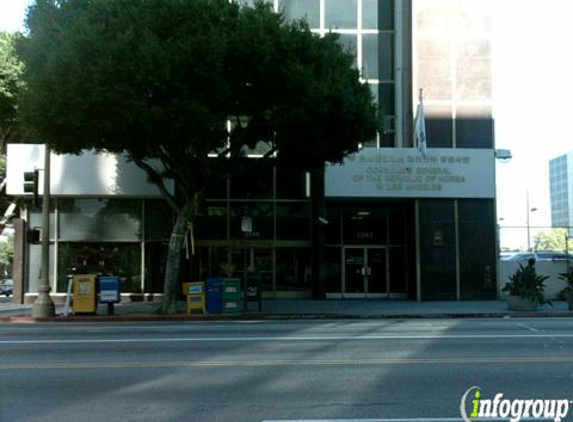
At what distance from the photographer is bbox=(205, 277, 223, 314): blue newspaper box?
20750 millimetres

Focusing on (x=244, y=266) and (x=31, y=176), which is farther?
(x=244, y=266)

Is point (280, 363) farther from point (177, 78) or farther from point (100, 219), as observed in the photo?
point (100, 219)

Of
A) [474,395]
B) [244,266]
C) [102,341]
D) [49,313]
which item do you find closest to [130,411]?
[474,395]

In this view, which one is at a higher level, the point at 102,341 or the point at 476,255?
the point at 476,255

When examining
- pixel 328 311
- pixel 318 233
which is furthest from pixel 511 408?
pixel 318 233

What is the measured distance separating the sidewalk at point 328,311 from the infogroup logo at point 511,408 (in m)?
12.4

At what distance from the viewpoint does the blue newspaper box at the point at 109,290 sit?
20422 millimetres

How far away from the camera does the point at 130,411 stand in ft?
23.4

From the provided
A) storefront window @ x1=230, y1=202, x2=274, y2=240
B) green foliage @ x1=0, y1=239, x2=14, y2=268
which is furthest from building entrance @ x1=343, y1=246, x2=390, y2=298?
green foliage @ x1=0, y1=239, x2=14, y2=268

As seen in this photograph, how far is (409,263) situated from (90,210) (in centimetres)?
1241

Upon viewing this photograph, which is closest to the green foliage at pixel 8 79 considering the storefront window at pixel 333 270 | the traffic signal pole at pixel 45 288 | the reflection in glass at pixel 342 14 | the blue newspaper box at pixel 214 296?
the traffic signal pole at pixel 45 288

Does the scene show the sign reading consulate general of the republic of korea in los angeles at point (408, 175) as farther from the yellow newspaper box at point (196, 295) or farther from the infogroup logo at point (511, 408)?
the infogroup logo at point (511, 408)

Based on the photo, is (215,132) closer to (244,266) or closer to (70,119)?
(70,119)

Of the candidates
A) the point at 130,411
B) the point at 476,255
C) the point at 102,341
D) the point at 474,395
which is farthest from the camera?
the point at 476,255
